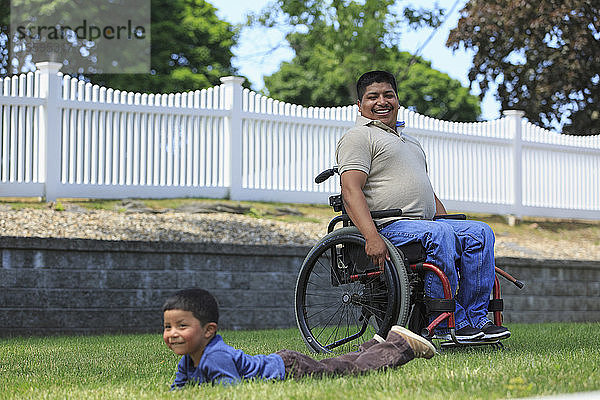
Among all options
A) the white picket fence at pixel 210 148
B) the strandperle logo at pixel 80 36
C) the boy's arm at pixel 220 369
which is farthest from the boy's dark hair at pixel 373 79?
the strandperle logo at pixel 80 36

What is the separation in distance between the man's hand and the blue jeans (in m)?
0.14

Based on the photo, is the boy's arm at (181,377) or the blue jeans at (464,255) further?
the blue jeans at (464,255)

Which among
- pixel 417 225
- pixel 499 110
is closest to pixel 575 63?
pixel 499 110

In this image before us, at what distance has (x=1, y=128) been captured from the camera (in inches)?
340

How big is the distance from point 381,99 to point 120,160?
5324 mm

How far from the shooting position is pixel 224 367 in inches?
111

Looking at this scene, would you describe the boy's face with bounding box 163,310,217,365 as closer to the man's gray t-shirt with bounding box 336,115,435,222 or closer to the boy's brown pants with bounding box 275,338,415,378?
the boy's brown pants with bounding box 275,338,415,378

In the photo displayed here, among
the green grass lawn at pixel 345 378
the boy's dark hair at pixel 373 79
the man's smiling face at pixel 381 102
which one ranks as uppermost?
the boy's dark hair at pixel 373 79

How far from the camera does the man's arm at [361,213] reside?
378cm

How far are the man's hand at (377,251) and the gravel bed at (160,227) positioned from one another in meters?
4.37

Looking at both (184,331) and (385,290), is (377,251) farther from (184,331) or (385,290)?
(184,331)

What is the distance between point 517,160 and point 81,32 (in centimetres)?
1406

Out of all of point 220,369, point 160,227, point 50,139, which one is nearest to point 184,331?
point 220,369

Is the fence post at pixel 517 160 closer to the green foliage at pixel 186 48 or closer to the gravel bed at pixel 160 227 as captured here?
the gravel bed at pixel 160 227
